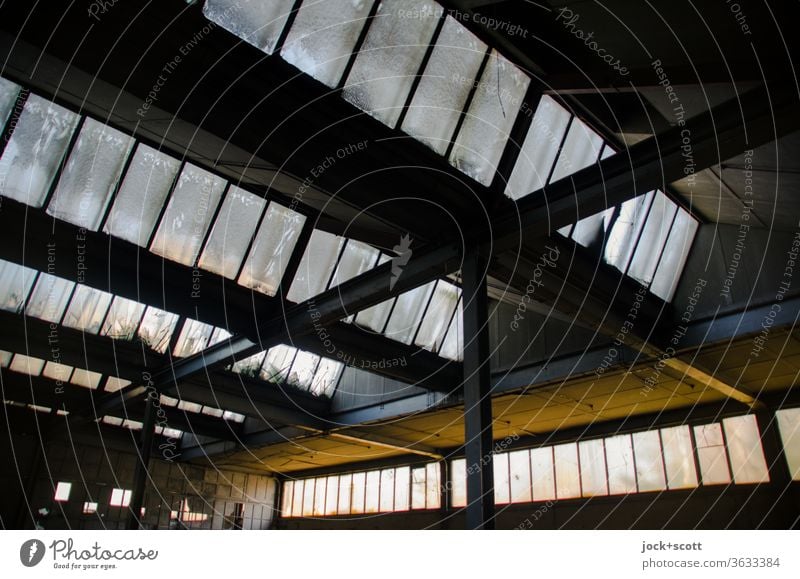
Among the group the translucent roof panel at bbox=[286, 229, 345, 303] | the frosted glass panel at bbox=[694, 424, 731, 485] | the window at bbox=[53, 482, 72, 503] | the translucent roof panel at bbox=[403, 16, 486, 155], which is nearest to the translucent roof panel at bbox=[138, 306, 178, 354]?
the translucent roof panel at bbox=[286, 229, 345, 303]

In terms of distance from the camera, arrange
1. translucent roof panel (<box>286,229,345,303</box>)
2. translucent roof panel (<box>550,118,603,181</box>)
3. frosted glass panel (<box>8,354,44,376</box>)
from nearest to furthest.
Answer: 1. translucent roof panel (<box>550,118,603,181</box>)
2. translucent roof panel (<box>286,229,345,303</box>)
3. frosted glass panel (<box>8,354,44,376</box>)

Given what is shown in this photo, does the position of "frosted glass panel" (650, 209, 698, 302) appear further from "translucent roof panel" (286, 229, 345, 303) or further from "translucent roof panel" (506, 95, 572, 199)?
"translucent roof panel" (286, 229, 345, 303)

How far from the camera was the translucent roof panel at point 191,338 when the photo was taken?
25781mm

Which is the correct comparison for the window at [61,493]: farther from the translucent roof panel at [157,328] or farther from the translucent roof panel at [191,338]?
the translucent roof panel at [191,338]

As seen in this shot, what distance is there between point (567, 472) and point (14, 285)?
2759 centimetres

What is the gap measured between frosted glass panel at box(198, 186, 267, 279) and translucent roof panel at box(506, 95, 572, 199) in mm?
8517

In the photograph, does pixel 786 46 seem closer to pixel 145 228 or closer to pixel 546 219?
pixel 546 219

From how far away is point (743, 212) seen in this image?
2077 cm

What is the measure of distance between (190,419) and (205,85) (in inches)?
1109

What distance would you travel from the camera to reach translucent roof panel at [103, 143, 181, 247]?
17.1m

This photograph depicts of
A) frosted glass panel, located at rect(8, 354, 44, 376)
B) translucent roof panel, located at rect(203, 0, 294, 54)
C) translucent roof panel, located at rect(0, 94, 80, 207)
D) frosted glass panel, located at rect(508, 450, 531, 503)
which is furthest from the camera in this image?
frosted glass panel, located at rect(508, 450, 531, 503)

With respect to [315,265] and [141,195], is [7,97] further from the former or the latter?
[315,265]

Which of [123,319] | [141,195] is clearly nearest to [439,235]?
[141,195]

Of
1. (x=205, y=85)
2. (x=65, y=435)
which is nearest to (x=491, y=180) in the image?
(x=205, y=85)
